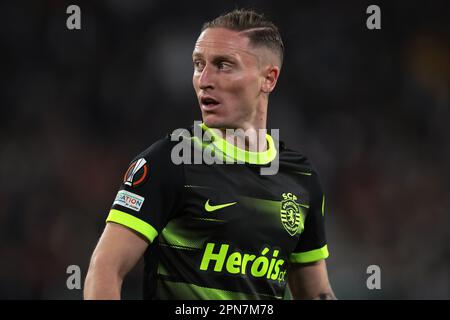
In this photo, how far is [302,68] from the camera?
807 cm

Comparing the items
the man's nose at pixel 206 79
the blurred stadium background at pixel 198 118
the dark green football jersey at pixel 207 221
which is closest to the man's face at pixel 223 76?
the man's nose at pixel 206 79

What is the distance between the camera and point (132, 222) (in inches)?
111

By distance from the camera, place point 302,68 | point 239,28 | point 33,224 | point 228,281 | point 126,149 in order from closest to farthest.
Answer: point 228,281 → point 239,28 → point 33,224 → point 126,149 → point 302,68

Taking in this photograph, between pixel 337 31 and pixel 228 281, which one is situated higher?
pixel 337 31

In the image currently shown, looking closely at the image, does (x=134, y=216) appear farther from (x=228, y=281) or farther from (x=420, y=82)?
(x=420, y=82)

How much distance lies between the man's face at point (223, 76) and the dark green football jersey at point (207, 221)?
0.35 feet

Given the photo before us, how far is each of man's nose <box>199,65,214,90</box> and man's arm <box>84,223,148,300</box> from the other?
2.61ft

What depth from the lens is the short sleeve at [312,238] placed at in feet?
11.6

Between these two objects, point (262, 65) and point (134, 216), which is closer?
point (134, 216)

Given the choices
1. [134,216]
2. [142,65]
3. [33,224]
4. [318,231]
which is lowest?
[33,224]

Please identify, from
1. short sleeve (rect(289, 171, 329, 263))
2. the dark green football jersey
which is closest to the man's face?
the dark green football jersey

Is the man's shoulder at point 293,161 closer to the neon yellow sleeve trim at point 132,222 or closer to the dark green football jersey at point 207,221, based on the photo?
the dark green football jersey at point 207,221

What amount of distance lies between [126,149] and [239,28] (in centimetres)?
414
